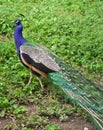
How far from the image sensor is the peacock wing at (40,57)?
183 inches

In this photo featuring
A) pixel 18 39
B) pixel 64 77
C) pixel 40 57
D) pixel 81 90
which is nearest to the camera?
pixel 81 90

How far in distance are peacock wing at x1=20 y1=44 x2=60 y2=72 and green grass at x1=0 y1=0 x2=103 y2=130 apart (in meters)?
0.34

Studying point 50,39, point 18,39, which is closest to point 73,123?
point 18,39

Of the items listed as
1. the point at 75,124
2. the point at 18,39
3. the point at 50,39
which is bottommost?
the point at 75,124

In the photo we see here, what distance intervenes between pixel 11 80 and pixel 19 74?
137 millimetres

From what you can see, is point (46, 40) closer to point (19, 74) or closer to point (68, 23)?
point (68, 23)

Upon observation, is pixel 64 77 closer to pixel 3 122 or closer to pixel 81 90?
pixel 81 90

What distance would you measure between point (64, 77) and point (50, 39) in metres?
1.95

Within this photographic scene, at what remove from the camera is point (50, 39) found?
630cm

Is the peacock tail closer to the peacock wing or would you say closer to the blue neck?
the peacock wing

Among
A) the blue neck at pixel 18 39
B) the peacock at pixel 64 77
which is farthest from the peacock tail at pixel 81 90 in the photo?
the blue neck at pixel 18 39

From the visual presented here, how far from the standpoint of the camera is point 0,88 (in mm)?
4781

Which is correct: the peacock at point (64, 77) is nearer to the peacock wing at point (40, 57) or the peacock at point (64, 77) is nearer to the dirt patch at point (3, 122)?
the peacock wing at point (40, 57)

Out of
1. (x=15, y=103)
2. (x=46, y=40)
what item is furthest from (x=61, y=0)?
(x=15, y=103)
